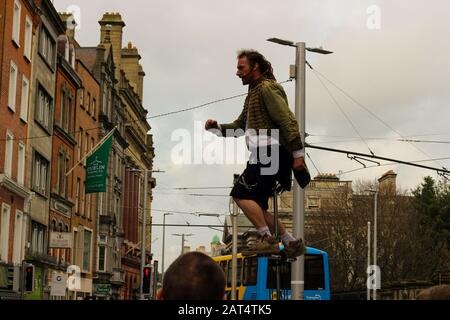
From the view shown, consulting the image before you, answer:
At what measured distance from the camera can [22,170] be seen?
39.4m

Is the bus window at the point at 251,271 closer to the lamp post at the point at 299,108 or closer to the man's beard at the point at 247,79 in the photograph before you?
the lamp post at the point at 299,108

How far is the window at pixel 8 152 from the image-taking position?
36.2 meters

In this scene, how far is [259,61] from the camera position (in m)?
7.11

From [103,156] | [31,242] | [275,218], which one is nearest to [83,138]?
[103,156]

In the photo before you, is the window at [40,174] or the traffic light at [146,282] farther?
the traffic light at [146,282]

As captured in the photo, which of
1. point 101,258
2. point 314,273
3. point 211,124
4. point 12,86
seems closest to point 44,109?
point 12,86

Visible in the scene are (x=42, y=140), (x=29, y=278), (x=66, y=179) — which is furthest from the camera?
(x=66, y=179)

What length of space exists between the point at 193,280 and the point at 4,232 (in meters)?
33.5

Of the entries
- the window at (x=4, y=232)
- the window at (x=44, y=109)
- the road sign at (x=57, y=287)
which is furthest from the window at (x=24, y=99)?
the road sign at (x=57, y=287)

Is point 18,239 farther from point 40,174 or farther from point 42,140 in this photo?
point 40,174

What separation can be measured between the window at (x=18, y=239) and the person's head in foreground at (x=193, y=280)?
35268 millimetres

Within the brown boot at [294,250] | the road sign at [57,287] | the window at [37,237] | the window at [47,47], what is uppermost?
the window at [47,47]
